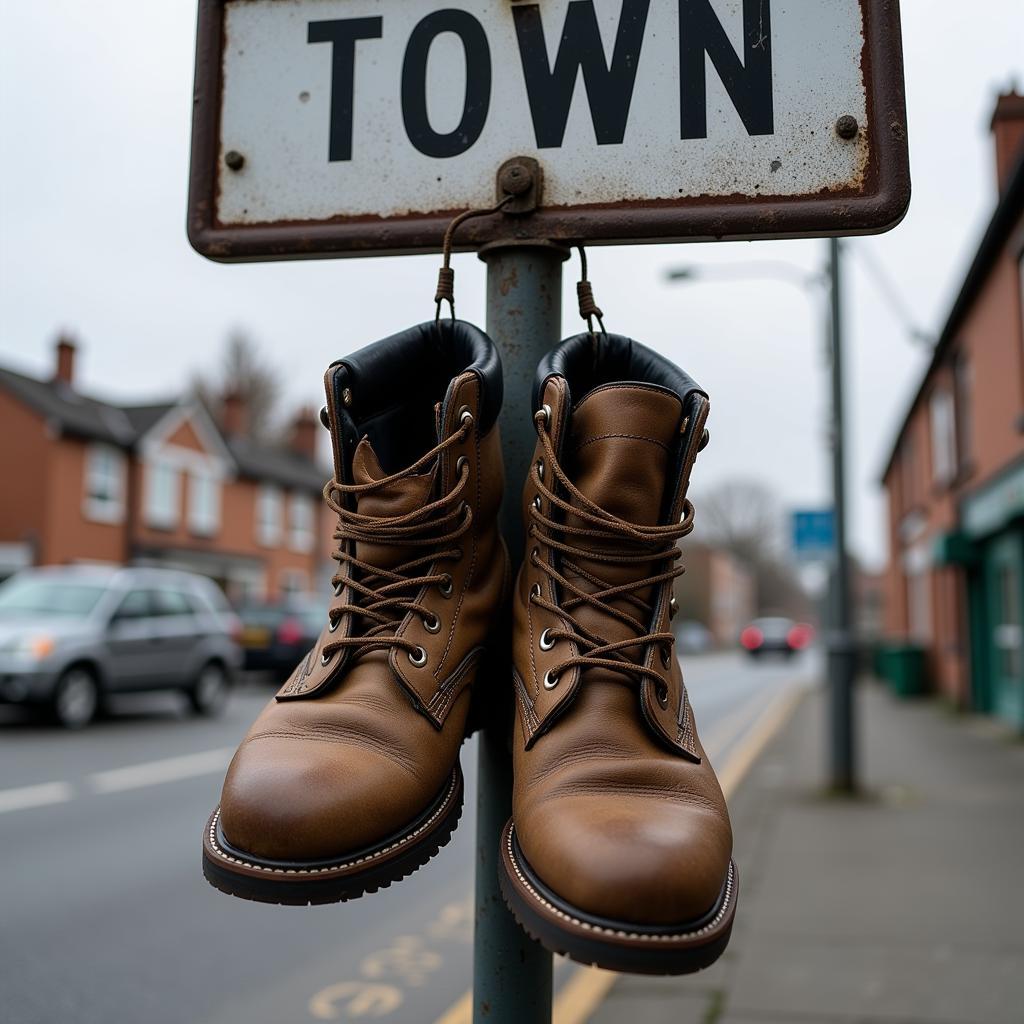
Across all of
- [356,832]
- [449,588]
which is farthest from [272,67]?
[356,832]

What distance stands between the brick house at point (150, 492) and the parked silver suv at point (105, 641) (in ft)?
39.1

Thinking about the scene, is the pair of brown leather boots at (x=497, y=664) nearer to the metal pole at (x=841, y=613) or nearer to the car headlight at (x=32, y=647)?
the metal pole at (x=841, y=613)

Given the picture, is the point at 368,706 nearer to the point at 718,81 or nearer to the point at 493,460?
the point at 493,460

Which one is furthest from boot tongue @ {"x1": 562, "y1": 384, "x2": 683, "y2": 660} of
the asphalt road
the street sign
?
the street sign

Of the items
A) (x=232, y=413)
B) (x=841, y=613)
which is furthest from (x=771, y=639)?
(x=841, y=613)

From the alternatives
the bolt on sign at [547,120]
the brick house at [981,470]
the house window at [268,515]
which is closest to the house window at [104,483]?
the house window at [268,515]

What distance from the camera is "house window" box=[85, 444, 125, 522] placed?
25.2m

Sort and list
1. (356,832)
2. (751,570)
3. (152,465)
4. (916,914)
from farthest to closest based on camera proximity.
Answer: (751,570) < (152,465) < (916,914) < (356,832)

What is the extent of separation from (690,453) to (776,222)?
269 millimetres

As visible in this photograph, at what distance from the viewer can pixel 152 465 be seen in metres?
27.6

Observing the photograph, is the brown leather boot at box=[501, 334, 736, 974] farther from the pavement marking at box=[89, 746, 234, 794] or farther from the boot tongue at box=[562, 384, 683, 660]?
the pavement marking at box=[89, 746, 234, 794]

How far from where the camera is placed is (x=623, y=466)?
3.56 feet

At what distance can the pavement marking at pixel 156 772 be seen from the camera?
8.02m

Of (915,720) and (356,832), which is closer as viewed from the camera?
(356,832)
